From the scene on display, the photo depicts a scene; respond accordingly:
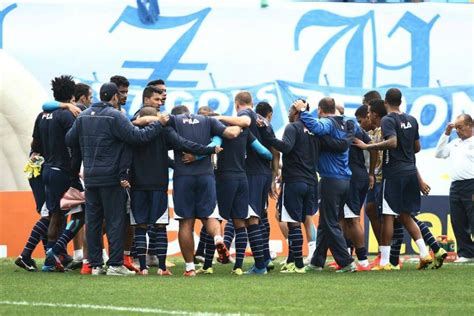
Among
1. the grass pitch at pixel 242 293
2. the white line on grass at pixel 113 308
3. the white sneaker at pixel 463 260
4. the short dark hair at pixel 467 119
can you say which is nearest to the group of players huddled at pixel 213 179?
the grass pitch at pixel 242 293

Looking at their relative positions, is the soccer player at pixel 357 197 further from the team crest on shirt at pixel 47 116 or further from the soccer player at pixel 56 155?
the team crest on shirt at pixel 47 116

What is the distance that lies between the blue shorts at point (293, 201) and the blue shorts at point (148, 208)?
5.08 feet

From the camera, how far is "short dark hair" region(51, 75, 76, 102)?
16000mm

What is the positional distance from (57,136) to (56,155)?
24cm

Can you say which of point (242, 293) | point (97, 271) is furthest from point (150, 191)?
point (242, 293)

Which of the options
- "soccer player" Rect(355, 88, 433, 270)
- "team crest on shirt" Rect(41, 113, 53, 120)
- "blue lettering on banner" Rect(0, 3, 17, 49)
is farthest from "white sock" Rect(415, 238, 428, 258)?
"blue lettering on banner" Rect(0, 3, 17, 49)

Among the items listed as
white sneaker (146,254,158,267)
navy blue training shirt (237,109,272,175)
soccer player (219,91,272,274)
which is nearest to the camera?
soccer player (219,91,272,274)

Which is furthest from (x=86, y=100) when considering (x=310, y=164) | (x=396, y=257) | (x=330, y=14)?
(x=330, y=14)

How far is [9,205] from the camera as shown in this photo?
20562 mm

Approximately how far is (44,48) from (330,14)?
6482mm

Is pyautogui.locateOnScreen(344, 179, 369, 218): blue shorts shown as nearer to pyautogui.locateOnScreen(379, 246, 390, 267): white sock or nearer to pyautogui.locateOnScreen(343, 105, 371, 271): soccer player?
pyautogui.locateOnScreen(343, 105, 371, 271): soccer player

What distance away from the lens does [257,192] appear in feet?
51.9

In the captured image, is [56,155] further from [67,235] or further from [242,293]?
[242,293]

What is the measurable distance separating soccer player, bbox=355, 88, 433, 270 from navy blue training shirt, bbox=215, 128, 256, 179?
177cm
